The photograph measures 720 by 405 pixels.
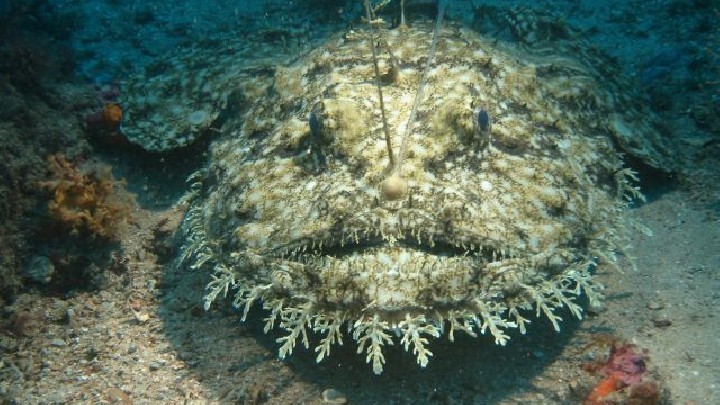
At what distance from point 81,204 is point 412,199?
12.0ft

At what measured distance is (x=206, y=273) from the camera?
5.14m

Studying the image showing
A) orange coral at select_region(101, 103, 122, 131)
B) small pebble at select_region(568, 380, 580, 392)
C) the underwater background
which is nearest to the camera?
small pebble at select_region(568, 380, 580, 392)

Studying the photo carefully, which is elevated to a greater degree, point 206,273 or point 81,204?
point 81,204

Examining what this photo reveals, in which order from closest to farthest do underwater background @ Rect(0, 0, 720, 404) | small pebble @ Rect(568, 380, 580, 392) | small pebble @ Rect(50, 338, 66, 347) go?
small pebble @ Rect(568, 380, 580, 392)
underwater background @ Rect(0, 0, 720, 404)
small pebble @ Rect(50, 338, 66, 347)

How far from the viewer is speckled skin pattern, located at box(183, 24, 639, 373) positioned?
325cm

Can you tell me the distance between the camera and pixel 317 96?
4.80 m

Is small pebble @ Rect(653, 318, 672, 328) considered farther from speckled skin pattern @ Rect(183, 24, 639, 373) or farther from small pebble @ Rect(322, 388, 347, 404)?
small pebble @ Rect(322, 388, 347, 404)

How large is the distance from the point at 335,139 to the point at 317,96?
827 mm

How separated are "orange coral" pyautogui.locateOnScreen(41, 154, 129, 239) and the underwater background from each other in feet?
0.05

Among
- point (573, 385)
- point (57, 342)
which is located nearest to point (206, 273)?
point (57, 342)

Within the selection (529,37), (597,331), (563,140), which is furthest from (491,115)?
(529,37)

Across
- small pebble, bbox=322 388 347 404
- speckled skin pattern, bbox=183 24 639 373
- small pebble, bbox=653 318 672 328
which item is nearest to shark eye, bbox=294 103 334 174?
speckled skin pattern, bbox=183 24 639 373

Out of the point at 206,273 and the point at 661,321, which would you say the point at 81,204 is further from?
the point at 661,321

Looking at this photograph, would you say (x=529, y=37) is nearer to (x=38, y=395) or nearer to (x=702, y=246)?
(x=702, y=246)
